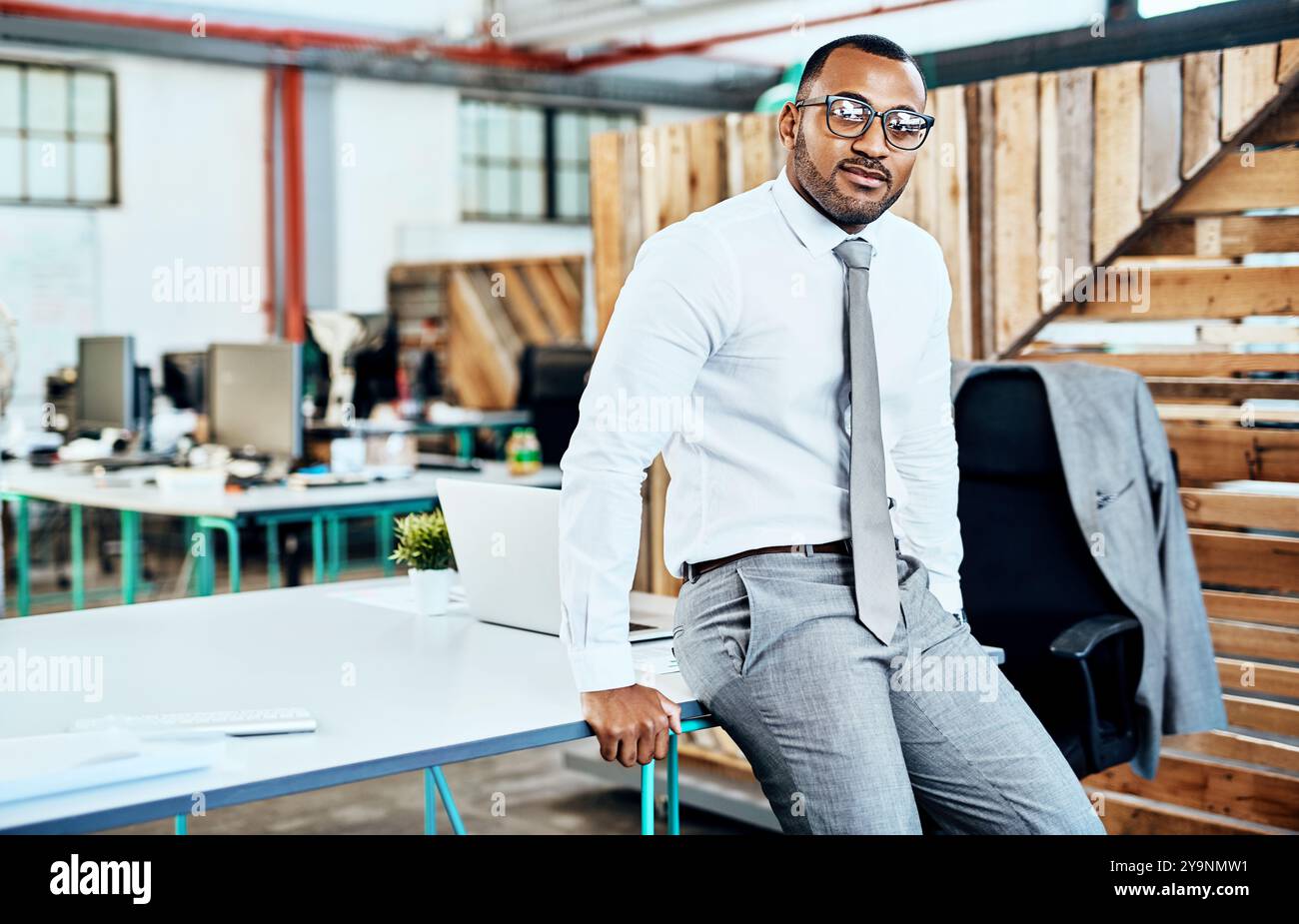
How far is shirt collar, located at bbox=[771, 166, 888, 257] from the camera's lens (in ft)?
6.57

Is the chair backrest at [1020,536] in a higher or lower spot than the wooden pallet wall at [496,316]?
lower

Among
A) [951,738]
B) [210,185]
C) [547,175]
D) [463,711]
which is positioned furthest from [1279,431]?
[547,175]

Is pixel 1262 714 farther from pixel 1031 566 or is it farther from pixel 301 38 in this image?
pixel 301 38

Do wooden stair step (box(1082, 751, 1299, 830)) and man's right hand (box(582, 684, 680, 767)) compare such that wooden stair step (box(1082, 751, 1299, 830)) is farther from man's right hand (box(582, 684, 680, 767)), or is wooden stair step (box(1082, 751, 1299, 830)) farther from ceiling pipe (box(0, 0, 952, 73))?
ceiling pipe (box(0, 0, 952, 73))

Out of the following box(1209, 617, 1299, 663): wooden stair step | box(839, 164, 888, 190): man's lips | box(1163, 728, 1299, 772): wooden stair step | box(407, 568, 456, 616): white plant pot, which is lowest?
box(1163, 728, 1299, 772): wooden stair step

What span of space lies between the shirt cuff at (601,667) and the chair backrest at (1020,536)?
1.25m

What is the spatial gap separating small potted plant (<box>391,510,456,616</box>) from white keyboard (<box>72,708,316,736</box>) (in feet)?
2.35

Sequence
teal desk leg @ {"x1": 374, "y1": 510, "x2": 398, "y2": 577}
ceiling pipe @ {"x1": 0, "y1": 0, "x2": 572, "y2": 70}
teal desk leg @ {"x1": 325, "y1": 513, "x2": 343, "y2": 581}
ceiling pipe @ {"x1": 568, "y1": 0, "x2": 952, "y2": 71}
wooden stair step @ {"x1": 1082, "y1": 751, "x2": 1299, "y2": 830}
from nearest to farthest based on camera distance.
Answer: wooden stair step @ {"x1": 1082, "y1": 751, "x2": 1299, "y2": 830}, teal desk leg @ {"x1": 325, "y1": 513, "x2": 343, "y2": 581}, teal desk leg @ {"x1": 374, "y1": 510, "x2": 398, "y2": 577}, ceiling pipe @ {"x1": 0, "y1": 0, "x2": 572, "y2": 70}, ceiling pipe @ {"x1": 568, "y1": 0, "x2": 952, "y2": 71}

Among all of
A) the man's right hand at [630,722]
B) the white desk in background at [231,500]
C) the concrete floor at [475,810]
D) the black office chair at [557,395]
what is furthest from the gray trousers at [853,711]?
the black office chair at [557,395]

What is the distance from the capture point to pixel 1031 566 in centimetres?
291

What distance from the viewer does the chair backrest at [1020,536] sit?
9.32ft

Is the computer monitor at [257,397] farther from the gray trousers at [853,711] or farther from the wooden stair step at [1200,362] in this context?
the gray trousers at [853,711]

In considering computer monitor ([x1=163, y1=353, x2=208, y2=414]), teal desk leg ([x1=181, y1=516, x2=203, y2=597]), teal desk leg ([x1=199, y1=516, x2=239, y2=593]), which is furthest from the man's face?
computer monitor ([x1=163, y1=353, x2=208, y2=414])
